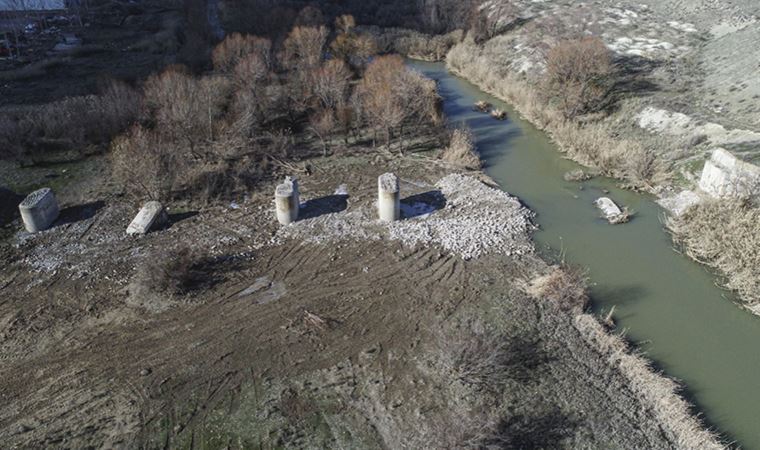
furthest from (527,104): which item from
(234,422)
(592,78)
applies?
(234,422)

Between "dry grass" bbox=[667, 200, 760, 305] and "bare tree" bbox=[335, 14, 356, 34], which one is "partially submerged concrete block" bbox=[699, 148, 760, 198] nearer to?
"dry grass" bbox=[667, 200, 760, 305]

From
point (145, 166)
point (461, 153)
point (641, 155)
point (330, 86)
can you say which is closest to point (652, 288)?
point (641, 155)

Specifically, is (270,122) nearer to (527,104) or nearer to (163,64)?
(163,64)

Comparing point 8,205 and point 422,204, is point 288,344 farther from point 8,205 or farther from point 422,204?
point 8,205

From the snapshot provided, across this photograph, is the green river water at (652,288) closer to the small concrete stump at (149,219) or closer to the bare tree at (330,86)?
the bare tree at (330,86)

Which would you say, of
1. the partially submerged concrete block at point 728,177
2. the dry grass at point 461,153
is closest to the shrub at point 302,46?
the dry grass at point 461,153

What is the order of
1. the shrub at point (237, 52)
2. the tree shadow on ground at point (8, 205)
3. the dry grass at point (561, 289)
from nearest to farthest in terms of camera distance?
1. the dry grass at point (561, 289)
2. the tree shadow on ground at point (8, 205)
3. the shrub at point (237, 52)

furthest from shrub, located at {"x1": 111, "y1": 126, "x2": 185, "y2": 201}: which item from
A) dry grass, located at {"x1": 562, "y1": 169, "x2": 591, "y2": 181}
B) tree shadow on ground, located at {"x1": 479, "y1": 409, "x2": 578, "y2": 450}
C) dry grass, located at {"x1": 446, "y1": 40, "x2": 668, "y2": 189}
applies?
dry grass, located at {"x1": 446, "y1": 40, "x2": 668, "y2": 189}
